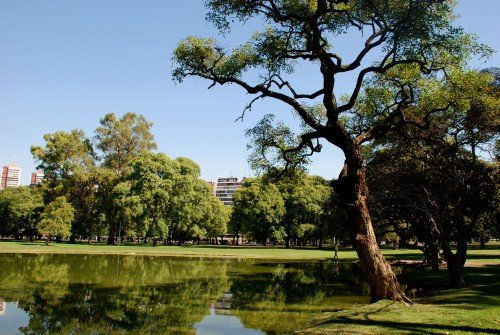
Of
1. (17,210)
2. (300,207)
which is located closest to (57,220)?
(17,210)

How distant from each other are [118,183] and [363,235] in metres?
64.2

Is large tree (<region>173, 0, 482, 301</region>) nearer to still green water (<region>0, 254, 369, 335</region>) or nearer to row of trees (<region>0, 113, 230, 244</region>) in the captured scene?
still green water (<region>0, 254, 369, 335</region>)

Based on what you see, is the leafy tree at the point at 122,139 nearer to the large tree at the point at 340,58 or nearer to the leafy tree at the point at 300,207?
the leafy tree at the point at 300,207

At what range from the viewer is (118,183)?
74062mm

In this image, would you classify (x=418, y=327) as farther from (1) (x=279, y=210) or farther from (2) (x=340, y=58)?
(1) (x=279, y=210)

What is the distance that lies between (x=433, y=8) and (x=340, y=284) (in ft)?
60.7

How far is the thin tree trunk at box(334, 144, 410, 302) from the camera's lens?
15930mm

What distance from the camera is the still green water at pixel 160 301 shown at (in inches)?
571

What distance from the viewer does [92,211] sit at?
261ft

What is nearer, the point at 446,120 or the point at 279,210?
the point at 446,120

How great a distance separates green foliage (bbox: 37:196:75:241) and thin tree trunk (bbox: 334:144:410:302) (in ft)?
187

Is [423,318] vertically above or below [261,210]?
below

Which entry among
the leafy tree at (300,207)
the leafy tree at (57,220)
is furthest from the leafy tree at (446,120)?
the leafy tree at (300,207)

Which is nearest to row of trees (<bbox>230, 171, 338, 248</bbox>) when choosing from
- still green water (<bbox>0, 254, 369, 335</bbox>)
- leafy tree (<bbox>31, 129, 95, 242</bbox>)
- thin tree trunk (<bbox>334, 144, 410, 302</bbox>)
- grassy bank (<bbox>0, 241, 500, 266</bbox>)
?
grassy bank (<bbox>0, 241, 500, 266</bbox>)
